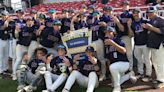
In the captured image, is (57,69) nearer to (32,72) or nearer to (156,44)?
(32,72)

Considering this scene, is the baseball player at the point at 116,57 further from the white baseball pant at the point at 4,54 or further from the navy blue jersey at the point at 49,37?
the white baseball pant at the point at 4,54

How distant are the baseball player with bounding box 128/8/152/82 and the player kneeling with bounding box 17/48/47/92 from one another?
2.06 meters

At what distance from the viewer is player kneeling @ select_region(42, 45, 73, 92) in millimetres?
7472

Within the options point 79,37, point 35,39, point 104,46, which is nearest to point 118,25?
point 104,46

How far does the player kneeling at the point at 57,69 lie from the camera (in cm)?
747

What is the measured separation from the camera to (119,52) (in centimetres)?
732

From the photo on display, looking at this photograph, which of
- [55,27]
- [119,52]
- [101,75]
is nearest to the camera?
[119,52]

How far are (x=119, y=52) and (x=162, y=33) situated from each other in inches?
38.1

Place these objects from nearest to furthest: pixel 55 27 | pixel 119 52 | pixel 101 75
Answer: pixel 119 52, pixel 101 75, pixel 55 27

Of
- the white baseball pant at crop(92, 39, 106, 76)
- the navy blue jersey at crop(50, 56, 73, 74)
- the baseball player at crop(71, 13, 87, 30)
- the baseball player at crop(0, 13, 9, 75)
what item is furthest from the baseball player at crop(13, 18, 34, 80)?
the white baseball pant at crop(92, 39, 106, 76)

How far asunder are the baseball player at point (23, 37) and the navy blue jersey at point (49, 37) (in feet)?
1.49

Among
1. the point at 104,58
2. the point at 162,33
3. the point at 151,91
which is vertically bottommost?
the point at 151,91

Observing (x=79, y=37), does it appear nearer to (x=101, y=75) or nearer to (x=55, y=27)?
(x=55, y=27)

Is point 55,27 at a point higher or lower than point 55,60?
higher
